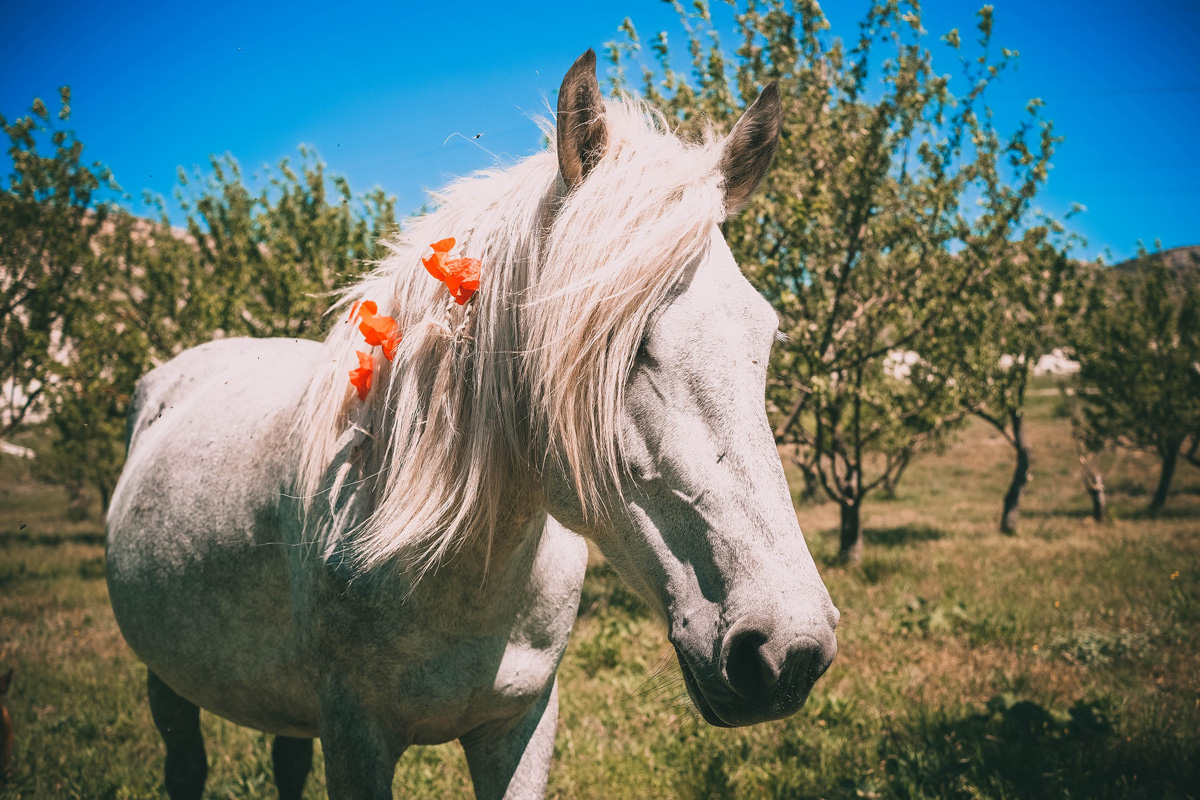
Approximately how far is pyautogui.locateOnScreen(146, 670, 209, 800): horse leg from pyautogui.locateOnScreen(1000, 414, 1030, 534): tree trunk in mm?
15843

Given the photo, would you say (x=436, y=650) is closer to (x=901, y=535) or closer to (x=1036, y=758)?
(x=1036, y=758)

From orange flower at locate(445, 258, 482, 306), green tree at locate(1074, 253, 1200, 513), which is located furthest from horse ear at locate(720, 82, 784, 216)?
green tree at locate(1074, 253, 1200, 513)

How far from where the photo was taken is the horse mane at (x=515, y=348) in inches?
45.5

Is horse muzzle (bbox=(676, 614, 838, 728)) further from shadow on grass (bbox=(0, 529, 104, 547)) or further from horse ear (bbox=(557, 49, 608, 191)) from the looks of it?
shadow on grass (bbox=(0, 529, 104, 547))

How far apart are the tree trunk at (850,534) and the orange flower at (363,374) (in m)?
9.92

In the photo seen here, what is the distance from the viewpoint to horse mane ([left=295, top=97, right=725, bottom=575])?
3.79 ft

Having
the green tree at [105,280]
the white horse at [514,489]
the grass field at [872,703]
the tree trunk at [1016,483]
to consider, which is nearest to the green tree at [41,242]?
the green tree at [105,280]

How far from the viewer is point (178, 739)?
2.80m

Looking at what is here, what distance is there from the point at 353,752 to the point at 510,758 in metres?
0.46

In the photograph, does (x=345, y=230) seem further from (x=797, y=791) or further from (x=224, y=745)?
(x=797, y=791)

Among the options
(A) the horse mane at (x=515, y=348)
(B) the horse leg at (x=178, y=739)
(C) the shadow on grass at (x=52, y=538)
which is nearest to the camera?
(A) the horse mane at (x=515, y=348)

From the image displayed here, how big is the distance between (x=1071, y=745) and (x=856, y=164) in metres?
5.24

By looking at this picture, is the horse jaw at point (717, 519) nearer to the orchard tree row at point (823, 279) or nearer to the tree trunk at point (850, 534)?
the orchard tree row at point (823, 279)

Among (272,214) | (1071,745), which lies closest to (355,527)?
(1071,745)
